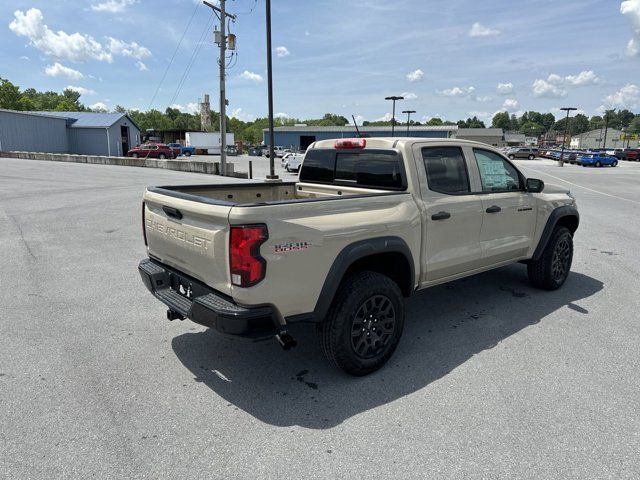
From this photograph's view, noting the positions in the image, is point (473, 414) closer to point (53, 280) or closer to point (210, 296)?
point (210, 296)

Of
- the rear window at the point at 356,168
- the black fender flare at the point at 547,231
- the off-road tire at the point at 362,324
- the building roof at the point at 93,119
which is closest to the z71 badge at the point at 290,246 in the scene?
the off-road tire at the point at 362,324

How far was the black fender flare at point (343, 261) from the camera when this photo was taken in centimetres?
321

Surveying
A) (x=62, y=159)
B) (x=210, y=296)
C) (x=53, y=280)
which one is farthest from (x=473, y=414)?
(x=62, y=159)

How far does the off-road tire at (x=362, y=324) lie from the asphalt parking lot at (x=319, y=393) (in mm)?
174

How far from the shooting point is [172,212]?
3486 millimetres

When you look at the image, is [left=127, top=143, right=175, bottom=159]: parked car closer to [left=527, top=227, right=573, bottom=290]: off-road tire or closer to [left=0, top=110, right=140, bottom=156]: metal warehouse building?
[left=0, top=110, right=140, bottom=156]: metal warehouse building

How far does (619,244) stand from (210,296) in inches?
327

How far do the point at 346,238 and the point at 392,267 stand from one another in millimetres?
771

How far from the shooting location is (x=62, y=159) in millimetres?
33625

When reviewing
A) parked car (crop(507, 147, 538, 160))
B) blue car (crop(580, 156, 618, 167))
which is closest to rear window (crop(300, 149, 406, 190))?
blue car (crop(580, 156, 618, 167))

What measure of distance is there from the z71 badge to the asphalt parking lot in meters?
1.13

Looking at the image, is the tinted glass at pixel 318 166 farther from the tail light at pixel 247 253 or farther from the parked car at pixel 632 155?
the parked car at pixel 632 155

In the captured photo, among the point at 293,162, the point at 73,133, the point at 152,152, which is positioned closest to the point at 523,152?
the point at 293,162

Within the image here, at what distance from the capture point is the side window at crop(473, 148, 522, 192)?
469 centimetres
